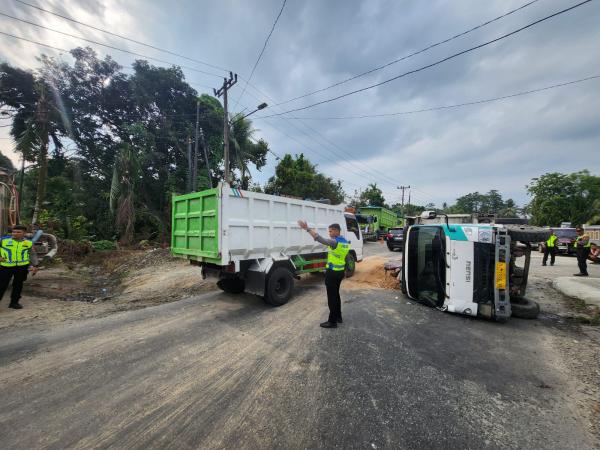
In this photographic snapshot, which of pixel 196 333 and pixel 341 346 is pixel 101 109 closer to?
pixel 196 333

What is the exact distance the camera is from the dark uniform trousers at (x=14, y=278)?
507 centimetres

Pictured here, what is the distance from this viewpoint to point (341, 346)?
3518mm

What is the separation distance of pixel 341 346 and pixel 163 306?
12.5 feet

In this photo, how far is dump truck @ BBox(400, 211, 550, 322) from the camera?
437 centimetres

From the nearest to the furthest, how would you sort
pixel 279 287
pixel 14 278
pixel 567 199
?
pixel 14 278, pixel 279 287, pixel 567 199

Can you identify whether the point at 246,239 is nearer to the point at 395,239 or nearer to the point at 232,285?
the point at 232,285

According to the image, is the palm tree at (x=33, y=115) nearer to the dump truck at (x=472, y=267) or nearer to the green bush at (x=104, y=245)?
the green bush at (x=104, y=245)

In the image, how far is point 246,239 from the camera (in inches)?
199

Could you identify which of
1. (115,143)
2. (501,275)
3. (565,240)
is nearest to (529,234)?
(501,275)

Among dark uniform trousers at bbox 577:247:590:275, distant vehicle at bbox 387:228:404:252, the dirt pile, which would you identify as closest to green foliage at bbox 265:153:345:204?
distant vehicle at bbox 387:228:404:252

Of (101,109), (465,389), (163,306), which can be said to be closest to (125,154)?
(101,109)

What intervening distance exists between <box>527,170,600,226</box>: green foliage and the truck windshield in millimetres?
35582

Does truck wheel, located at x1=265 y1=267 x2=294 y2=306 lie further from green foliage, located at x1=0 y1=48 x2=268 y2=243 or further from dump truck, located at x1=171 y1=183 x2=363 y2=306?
green foliage, located at x1=0 y1=48 x2=268 y2=243

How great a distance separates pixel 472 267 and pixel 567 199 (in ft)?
127
